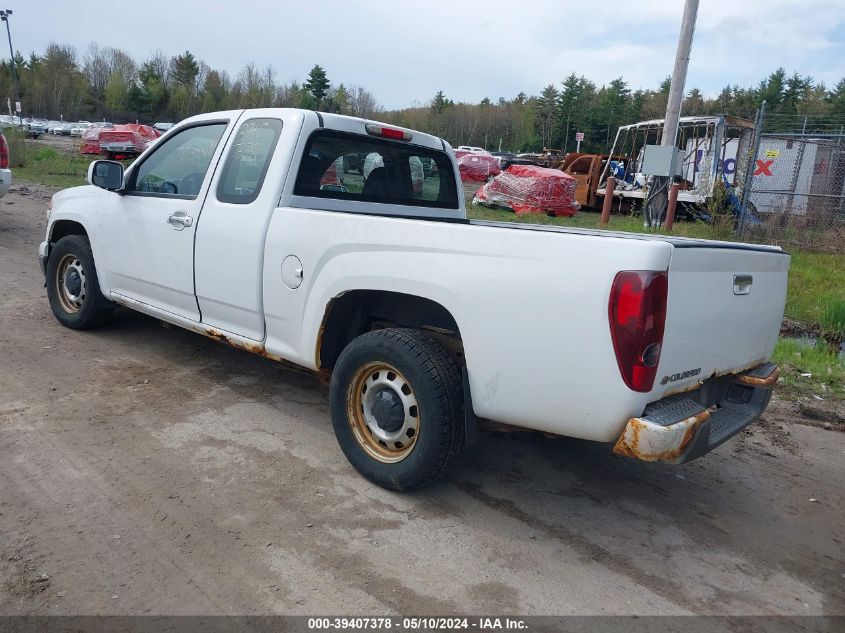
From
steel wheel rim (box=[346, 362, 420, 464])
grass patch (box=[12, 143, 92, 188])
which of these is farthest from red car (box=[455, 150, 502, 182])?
steel wheel rim (box=[346, 362, 420, 464])

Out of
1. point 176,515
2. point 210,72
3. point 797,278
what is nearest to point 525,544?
point 176,515

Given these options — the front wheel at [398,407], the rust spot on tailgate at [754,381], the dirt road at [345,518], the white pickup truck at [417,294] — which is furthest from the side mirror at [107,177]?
the rust spot on tailgate at [754,381]

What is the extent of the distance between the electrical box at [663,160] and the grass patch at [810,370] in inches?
231

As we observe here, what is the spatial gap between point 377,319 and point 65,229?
3542mm

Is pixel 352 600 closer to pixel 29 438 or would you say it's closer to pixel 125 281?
pixel 29 438

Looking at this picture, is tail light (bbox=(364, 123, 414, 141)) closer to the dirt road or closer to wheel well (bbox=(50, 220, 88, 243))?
the dirt road

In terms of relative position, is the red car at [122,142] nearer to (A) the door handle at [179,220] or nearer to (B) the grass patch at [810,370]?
(A) the door handle at [179,220]

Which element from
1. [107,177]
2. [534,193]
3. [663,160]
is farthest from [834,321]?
[534,193]

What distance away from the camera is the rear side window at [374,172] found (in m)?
4.12

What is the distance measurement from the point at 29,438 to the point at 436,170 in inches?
127

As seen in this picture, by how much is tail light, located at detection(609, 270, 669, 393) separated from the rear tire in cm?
437

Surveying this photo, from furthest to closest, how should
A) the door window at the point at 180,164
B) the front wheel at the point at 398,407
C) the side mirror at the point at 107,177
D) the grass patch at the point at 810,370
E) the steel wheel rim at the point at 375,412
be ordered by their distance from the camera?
the grass patch at the point at 810,370 < the side mirror at the point at 107,177 < the door window at the point at 180,164 < the steel wheel rim at the point at 375,412 < the front wheel at the point at 398,407

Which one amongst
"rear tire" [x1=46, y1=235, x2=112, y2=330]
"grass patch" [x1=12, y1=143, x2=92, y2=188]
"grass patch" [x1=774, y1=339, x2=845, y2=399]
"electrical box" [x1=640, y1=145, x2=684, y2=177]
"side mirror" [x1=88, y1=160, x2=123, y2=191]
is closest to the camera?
"side mirror" [x1=88, y1=160, x2=123, y2=191]

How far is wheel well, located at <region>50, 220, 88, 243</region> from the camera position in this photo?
5660 mm
